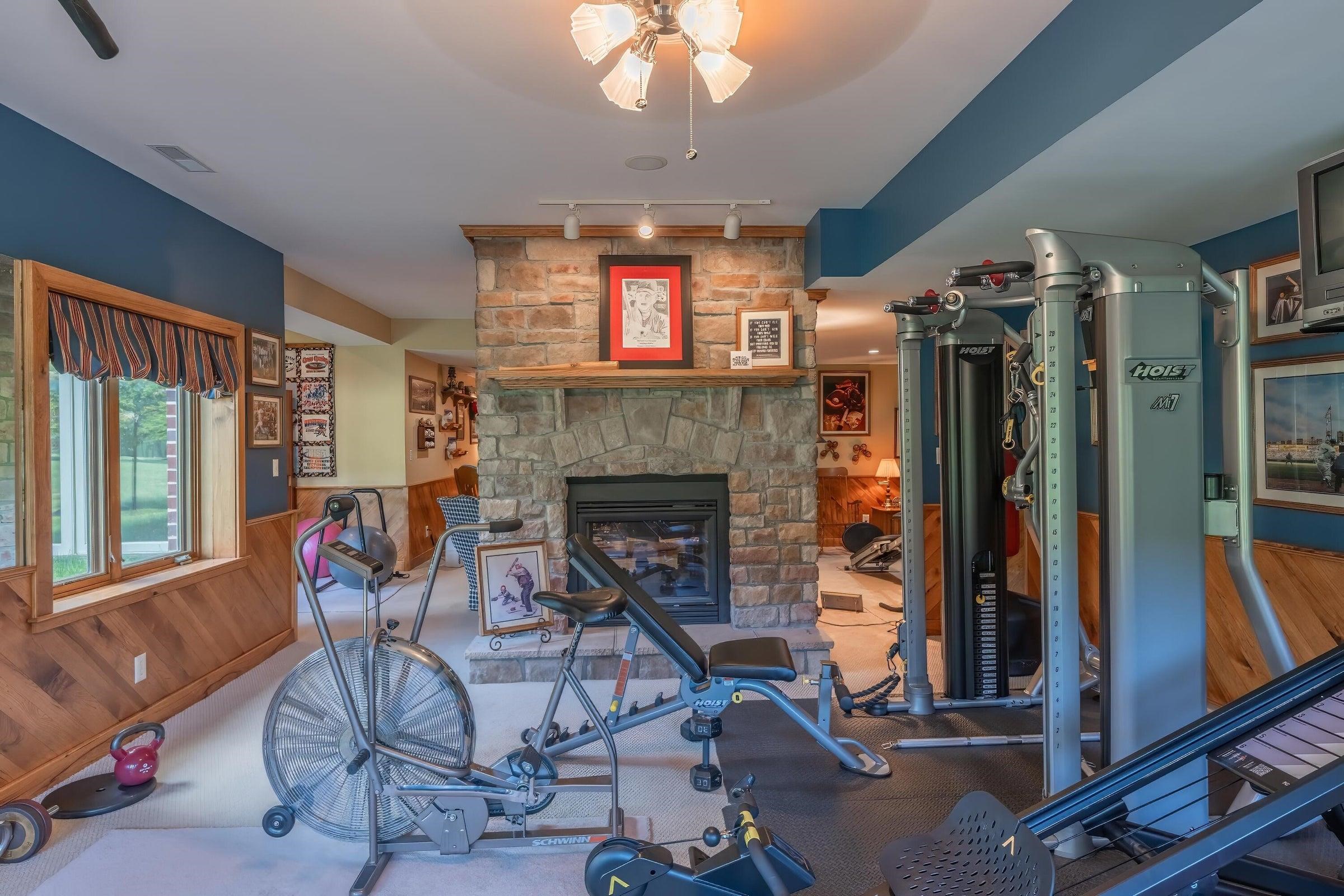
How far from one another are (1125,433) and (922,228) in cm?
144

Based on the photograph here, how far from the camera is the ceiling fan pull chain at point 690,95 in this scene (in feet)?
7.44

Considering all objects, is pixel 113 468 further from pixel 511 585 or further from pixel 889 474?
pixel 889 474

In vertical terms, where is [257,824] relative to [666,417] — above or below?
below

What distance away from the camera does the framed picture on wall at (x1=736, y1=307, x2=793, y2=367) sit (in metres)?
4.02

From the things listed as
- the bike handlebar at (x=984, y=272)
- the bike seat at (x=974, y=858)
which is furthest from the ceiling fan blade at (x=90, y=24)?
the bike seat at (x=974, y=858)

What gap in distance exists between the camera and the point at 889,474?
27.5ft

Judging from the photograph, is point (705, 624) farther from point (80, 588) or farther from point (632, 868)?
point (80, 588)

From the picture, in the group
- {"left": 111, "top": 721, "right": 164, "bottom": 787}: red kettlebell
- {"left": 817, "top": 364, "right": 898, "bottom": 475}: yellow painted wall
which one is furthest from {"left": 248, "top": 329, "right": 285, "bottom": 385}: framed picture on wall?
{"left": 817, "top": 364, "right": 898, "bottom": 475}: yellow painted wall

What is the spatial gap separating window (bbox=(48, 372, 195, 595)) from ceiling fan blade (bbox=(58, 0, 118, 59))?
4.92ft

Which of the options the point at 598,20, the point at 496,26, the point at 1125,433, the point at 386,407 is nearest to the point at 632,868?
the point at 1125,433

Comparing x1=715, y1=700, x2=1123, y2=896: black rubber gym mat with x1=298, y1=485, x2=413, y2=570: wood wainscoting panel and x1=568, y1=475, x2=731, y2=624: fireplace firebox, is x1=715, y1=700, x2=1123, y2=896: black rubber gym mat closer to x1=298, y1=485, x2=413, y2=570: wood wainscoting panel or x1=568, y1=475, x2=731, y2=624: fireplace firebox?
x1=568, y1=475, x2=731, y2=624: fireplace firebox

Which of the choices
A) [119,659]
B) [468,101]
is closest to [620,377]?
[468,101]

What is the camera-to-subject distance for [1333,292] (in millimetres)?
2045

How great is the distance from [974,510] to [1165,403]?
4.54 feet
